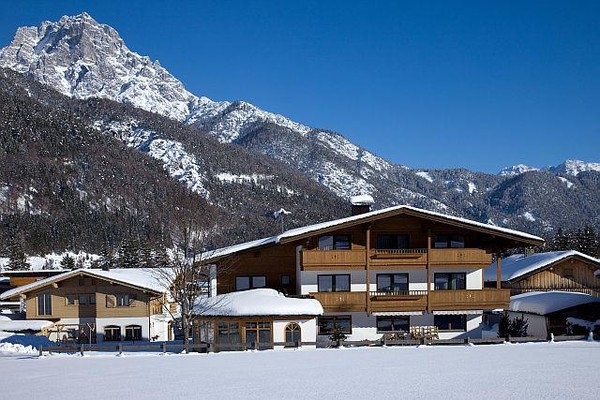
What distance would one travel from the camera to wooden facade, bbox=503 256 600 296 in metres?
47.3

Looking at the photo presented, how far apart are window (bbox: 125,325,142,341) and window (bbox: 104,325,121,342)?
58 cm

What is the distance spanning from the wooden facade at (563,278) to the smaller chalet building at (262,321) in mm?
22361

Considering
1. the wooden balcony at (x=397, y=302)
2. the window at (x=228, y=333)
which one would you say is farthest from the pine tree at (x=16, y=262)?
the wooden balcony at (x=397, y=302)

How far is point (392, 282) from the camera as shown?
34969 millimetres

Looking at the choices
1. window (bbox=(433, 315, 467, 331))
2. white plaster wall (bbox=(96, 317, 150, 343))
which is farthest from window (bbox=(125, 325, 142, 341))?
window (bbox=(433, 315, 467, 331))

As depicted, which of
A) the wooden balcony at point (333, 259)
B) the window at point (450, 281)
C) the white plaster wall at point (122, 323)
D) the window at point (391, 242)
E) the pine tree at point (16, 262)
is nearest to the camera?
the wooden balcony at point (333, 259)

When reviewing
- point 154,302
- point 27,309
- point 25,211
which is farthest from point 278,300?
point 25,211

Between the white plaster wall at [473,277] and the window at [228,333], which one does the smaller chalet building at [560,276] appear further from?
the window at [228,333]

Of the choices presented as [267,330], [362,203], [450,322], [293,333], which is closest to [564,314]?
[450,322]

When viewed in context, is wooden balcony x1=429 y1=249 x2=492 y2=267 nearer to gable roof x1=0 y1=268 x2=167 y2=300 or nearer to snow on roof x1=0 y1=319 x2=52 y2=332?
gable roof x1=0 y1=268 x2=167 y2=300

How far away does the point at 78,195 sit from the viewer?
189250mm

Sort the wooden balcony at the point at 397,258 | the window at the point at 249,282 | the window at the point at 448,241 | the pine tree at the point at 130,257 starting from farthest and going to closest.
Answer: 1. the pine tree at the point at 130,257
2. the window at the point at 249,282
3. the window at the point at 448,241
4. the wooden balcony at the point at 397,258

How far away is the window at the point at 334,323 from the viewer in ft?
111

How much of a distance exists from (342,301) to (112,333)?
19306 mm
